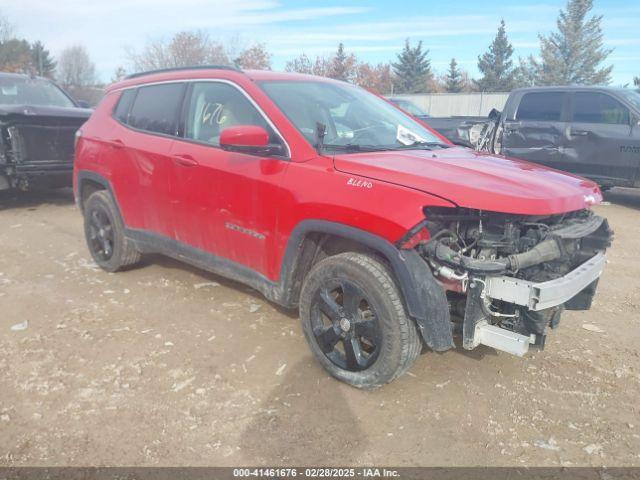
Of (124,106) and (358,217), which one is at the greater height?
(124,106)

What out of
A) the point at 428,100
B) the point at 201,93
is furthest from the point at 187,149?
the point at 428,100

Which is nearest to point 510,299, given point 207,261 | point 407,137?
point 407,137

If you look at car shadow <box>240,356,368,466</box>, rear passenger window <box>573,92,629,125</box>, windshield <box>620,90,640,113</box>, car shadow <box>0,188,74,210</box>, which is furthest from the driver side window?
windshield <box>620,90,640,113</box>

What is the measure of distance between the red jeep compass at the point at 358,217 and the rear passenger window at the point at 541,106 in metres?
5.25

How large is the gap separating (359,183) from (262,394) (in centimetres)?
134

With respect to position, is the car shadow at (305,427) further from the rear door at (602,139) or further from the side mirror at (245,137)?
the rear door at (602,139)

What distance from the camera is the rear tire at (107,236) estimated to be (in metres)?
4.77

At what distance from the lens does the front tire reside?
2.76 m

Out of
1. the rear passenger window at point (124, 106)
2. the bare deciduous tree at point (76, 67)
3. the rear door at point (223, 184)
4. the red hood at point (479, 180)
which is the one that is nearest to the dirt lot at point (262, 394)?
the rear door at point (223, 184)

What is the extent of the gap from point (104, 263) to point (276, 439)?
3.18 metres

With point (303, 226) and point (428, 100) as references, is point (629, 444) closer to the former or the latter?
point (303, 226)

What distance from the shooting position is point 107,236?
16.3 feet

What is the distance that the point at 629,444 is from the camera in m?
2.61

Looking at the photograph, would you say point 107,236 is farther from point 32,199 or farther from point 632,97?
point 632,97
